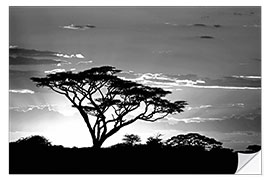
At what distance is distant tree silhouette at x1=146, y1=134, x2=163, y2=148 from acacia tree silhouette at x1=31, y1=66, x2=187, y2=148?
132 mm

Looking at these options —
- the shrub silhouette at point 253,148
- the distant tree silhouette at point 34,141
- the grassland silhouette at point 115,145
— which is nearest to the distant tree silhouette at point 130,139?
the grassland silhouette at point 115,145

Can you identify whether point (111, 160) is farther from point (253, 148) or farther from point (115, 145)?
point (253, 148)

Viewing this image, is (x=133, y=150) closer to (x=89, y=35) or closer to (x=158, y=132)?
(x=158, y=132)

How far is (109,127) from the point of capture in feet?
11.2

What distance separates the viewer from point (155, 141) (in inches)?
135

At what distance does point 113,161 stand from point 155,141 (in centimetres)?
35

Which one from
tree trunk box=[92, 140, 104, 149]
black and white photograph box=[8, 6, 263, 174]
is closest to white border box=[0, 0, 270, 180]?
black and white photograph box=[8, 6, 263, 174]

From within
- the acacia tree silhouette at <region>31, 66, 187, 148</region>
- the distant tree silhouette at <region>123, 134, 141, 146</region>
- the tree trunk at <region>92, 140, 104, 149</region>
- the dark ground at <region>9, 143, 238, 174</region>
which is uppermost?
the acacia tree silhouette at <region>31, 66, 187, 148</region>

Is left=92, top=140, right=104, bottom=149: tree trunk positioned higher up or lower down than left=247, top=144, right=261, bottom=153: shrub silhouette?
higher up

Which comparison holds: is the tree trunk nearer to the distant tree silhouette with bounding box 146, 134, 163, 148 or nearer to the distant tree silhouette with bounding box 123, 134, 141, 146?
the distant tree silhouette with bounding box 123, 134, 141, 146

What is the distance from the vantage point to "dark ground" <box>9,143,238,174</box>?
3385mm
